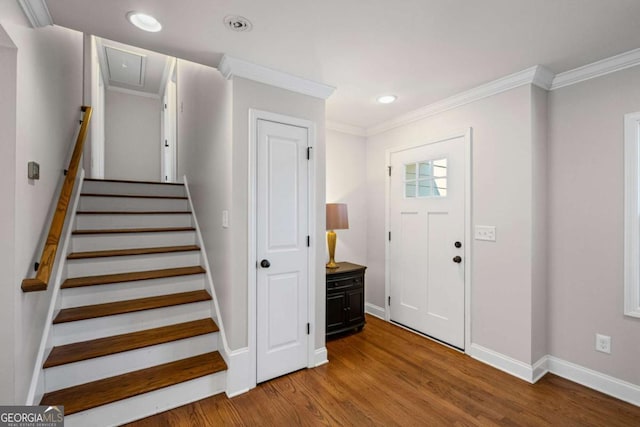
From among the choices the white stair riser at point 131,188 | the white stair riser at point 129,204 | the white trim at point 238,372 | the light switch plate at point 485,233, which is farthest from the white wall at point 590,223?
the white stair riser at point 131,188

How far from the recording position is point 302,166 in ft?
8.21

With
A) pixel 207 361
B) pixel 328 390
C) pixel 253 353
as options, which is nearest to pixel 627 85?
pixel 328 390

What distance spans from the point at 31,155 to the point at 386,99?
270 centimetres

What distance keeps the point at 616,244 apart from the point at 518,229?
0.59 meters

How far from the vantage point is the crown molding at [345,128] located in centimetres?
367

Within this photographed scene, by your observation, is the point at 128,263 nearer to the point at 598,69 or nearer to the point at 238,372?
the point at 238,372

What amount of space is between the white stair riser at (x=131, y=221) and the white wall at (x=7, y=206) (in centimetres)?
165

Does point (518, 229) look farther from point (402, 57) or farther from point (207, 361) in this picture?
point (207, 361)

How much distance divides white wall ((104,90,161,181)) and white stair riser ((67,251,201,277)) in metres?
3.20

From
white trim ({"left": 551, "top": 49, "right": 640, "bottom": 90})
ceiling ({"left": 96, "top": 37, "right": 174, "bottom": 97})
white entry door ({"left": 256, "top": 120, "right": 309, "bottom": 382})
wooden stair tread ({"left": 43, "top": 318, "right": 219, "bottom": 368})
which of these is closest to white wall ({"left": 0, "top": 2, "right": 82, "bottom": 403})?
wooden stair tread ({"left": 43, "top": 318, "right": 219, "bottom": 368})

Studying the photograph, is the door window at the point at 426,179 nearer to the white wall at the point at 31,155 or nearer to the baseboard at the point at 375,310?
the baseboard at the point at 375,310

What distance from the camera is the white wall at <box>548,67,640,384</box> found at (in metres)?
2.11

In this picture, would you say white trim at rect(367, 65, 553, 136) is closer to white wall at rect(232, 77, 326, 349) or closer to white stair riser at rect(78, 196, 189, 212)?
white wall at rect(232, 77, 326, 349)

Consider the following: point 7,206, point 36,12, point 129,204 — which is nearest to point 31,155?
point 7,206
